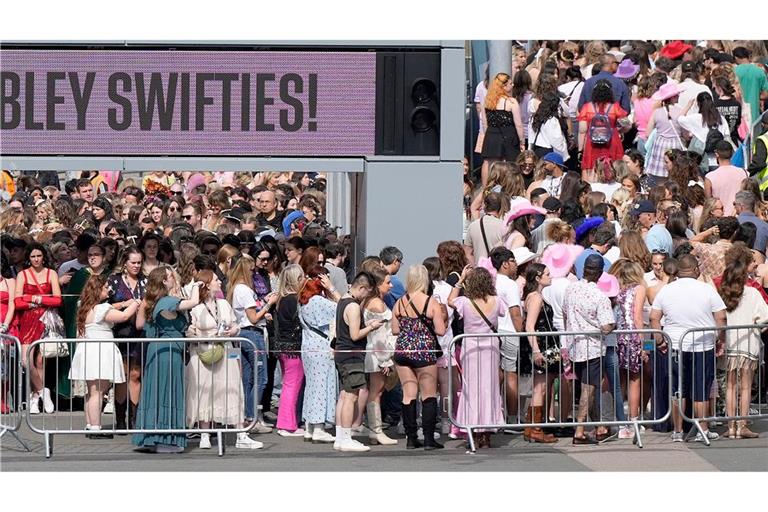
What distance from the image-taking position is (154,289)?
1475 centimetres

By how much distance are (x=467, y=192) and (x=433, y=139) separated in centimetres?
501

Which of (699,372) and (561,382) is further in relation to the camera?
(561,382)

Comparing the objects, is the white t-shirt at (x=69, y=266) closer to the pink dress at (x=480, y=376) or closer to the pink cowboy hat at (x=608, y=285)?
the pink dress at (x=480, y=376)

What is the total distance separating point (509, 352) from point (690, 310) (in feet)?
5.25

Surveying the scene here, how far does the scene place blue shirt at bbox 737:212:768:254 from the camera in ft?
57.8

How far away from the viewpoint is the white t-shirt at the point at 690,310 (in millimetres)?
15016

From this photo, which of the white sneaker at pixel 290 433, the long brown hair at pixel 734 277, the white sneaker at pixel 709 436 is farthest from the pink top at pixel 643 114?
the white sneaker at pixel 290 433

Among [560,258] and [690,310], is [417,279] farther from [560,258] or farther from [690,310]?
[690,310]

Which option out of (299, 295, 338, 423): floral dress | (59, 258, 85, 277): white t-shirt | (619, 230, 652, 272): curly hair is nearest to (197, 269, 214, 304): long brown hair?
(299, 295, 338, 423): floral dress

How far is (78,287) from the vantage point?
17062 millimetres

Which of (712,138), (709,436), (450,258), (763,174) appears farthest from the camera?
(712,138)

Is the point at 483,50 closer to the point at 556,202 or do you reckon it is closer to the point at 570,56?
the point at 570,56

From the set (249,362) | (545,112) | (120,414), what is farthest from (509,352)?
(545,112)

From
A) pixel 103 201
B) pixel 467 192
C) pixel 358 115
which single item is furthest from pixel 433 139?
pixel 103 201
